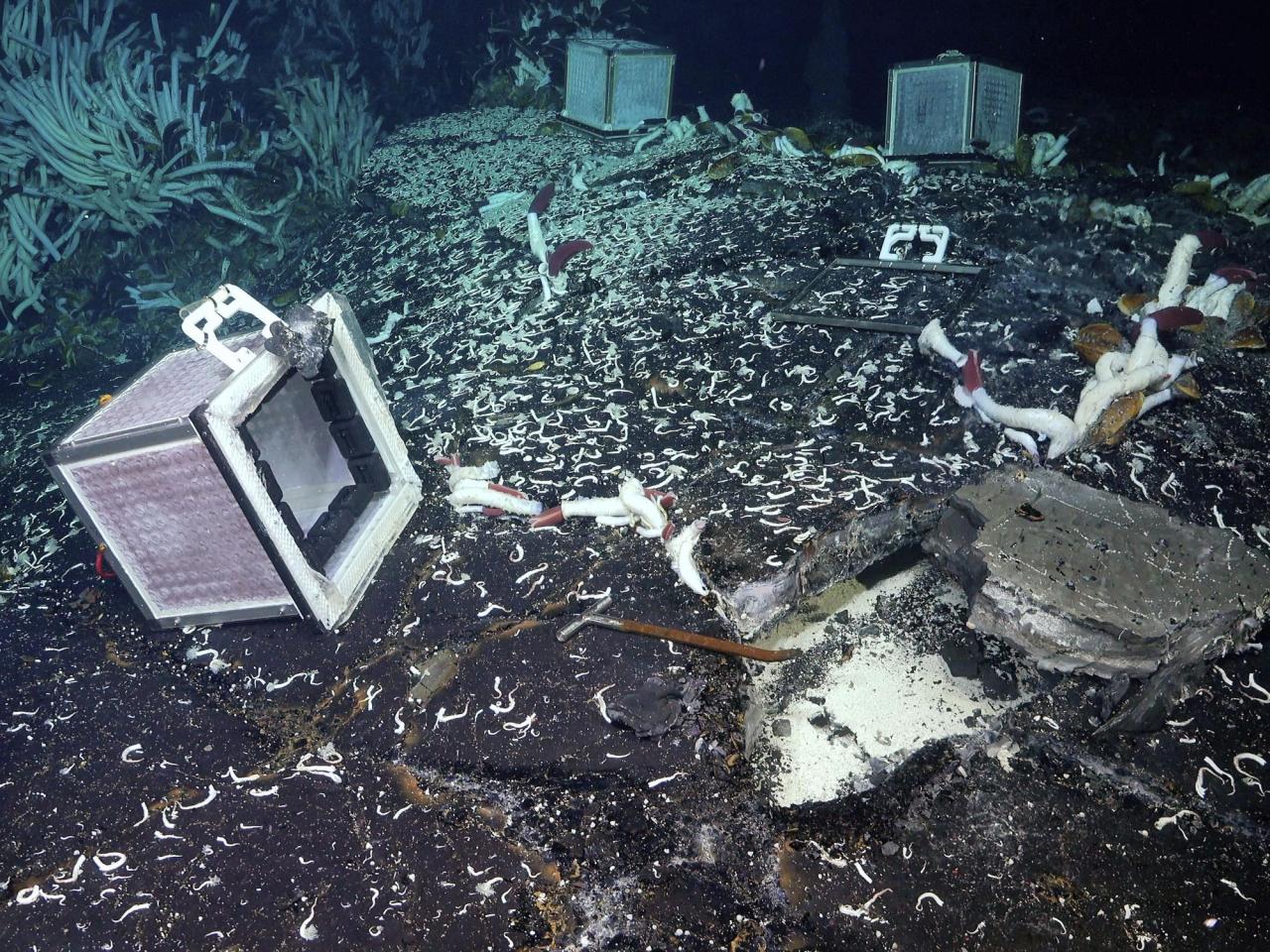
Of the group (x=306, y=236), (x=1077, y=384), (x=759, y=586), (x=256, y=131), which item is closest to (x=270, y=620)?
(x=759, y=586)

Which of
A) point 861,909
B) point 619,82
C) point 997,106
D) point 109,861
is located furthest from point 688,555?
point 619,82

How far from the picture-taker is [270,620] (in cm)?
300

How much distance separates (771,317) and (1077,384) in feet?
5.59

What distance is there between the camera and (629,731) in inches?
91.5

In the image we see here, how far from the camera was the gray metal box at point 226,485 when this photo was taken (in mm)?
2424

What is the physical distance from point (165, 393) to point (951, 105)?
20.1ft

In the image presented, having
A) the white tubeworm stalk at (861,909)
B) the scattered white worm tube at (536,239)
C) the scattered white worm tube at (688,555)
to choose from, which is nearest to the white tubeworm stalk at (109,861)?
the scattered white worm tube at (688,555)

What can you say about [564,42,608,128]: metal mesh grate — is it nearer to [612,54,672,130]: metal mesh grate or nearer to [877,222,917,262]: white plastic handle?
[612,54,672,130]: metal mesh grate

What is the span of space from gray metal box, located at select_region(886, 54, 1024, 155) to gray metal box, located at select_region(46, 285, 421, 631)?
5.25m

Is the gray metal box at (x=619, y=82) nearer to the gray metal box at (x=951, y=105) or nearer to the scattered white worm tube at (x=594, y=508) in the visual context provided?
the gray metal box at (x=951, y=105)

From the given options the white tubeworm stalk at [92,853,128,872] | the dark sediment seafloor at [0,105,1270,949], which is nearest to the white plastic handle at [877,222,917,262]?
the dark sediment seafloor at [0,105,1270,949]

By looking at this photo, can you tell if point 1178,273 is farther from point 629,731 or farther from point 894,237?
point 629,731

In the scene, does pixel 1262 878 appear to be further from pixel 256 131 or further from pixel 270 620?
pixel 256 131

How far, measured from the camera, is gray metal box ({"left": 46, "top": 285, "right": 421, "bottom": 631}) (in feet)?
7.95
